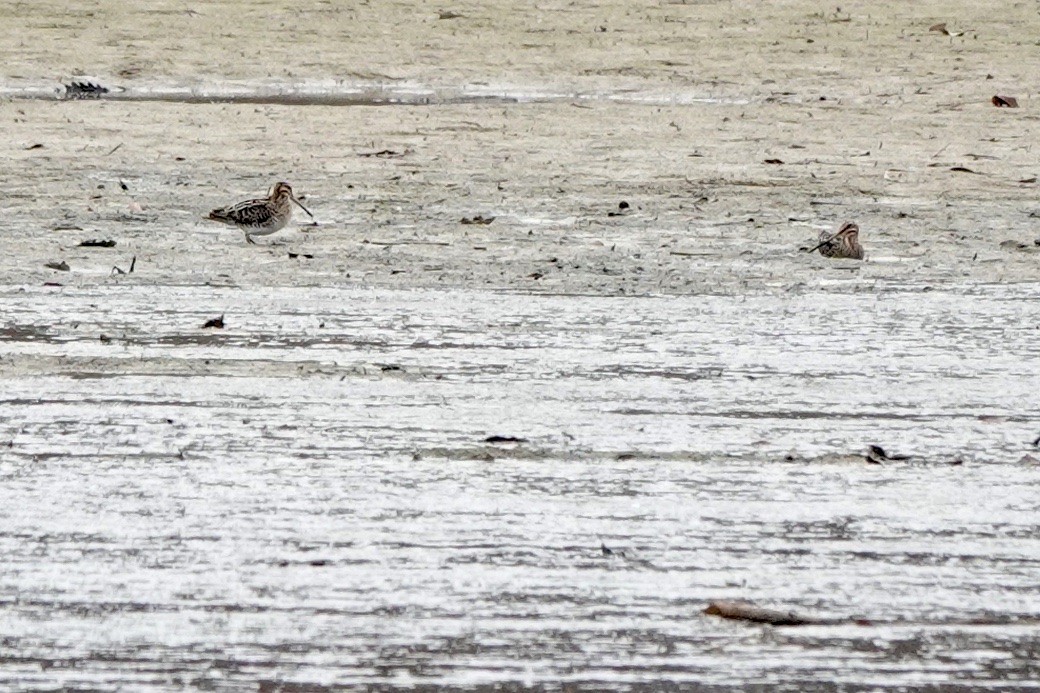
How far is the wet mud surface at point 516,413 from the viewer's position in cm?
372

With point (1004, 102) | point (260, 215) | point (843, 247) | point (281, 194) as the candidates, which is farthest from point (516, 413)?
point (1004, 102)

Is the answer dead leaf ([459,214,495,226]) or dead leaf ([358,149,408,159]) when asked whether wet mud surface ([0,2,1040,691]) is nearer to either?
dead leaf ([459,214,495,226])

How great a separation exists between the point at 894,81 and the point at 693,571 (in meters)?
13.2

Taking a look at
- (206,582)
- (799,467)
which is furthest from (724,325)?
(206,582)

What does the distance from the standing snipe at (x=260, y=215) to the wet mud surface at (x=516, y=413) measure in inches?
6.3

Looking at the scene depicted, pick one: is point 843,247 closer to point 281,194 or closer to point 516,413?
point 281,194

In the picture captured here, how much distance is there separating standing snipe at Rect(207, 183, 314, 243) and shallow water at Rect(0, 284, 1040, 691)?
169 centimetres

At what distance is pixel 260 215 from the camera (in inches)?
348

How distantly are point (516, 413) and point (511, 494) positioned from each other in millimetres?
871

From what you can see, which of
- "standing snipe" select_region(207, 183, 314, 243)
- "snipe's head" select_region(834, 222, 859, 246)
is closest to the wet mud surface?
"standing snipe" select_region(207, 183, 314, 243)

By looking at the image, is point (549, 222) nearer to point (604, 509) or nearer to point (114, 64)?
point (604, 509)

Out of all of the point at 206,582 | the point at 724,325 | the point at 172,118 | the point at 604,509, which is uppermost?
the point at 172,118

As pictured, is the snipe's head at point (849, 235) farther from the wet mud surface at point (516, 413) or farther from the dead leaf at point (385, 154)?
the dead leaf at point (385, 154)

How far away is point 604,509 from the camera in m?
4.57
